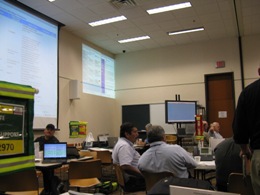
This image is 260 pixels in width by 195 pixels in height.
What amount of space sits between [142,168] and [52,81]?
4187mm

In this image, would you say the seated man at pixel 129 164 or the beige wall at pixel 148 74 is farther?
the beige wall at pixel 148 74

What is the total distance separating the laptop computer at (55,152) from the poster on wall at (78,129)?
2.88m

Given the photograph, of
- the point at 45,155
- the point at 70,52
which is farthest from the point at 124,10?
the point at 45,155

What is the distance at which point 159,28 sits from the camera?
737 cm

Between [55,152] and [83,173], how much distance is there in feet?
1.75

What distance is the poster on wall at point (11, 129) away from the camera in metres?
0.95

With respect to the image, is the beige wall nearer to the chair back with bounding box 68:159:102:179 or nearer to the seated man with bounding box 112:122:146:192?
the chair back with bounding box 68:159:102:179

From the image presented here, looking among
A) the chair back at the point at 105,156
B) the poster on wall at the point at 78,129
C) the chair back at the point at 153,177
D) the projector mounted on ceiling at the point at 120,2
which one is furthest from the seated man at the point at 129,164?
the poster on wall at the point at 78,129

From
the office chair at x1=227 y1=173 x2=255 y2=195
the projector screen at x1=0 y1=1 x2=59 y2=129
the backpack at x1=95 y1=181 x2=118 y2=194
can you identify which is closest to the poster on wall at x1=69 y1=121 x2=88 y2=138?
the projector screen at x1=0 y1=1 x2=59 y2=129

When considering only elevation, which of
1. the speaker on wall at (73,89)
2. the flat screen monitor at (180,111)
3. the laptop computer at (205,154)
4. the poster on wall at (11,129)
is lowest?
the laptop computer at (205,154)

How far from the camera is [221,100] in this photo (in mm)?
8383

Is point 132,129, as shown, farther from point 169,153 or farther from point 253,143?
point 253,143

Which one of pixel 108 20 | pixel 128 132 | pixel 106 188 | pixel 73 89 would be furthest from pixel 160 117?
pixel 128 132

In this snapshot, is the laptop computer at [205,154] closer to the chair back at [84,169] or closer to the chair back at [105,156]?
the chair back at [84,169]
